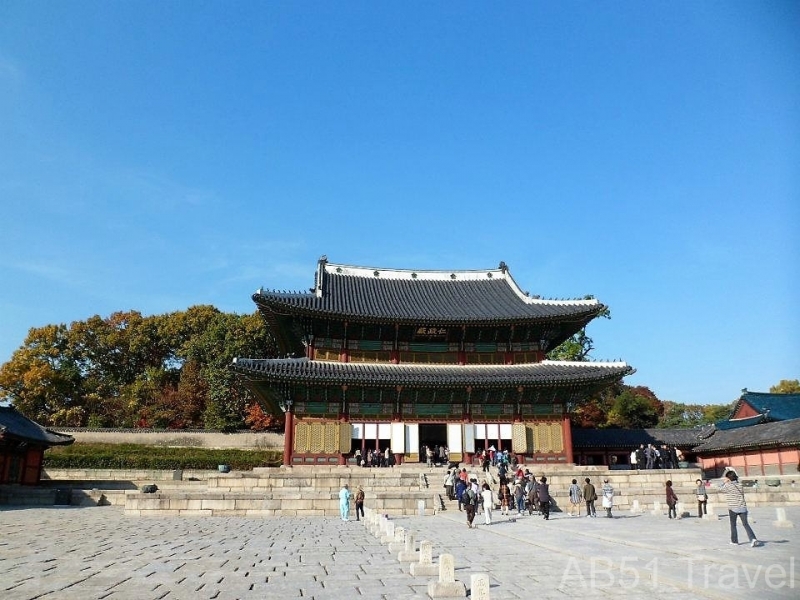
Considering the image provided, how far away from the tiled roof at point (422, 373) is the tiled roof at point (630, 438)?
11904 mm

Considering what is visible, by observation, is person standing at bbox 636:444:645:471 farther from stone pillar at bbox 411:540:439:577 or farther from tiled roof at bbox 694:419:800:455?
stone pillar at bbox 411:540:439:577

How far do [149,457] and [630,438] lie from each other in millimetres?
37765

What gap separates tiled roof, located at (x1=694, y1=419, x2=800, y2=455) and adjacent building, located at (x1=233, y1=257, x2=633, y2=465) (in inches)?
404

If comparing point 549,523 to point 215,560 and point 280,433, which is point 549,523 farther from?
point 280,433

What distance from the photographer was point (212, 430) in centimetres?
5312

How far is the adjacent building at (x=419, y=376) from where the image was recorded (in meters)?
33.9

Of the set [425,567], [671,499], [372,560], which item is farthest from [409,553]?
[671,499]

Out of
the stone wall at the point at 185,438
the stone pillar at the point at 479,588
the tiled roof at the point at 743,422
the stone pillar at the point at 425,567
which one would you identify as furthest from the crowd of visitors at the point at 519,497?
the stone wall at the point at 185,438

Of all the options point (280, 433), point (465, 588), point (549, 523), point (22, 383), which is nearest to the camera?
point (465, 588)

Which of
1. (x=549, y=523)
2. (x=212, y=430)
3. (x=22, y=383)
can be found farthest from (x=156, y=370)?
(x=549, y=523)

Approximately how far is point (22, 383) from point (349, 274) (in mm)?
38067

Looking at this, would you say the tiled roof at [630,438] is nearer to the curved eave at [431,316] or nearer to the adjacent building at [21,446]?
the curved eave at [431,316]

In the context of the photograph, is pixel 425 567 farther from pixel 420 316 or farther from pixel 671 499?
pixel 420 316

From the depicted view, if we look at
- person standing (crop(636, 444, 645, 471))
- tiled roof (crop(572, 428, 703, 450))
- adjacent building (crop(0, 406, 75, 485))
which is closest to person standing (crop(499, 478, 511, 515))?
person standing (crop(636, 444, 645, 471))
